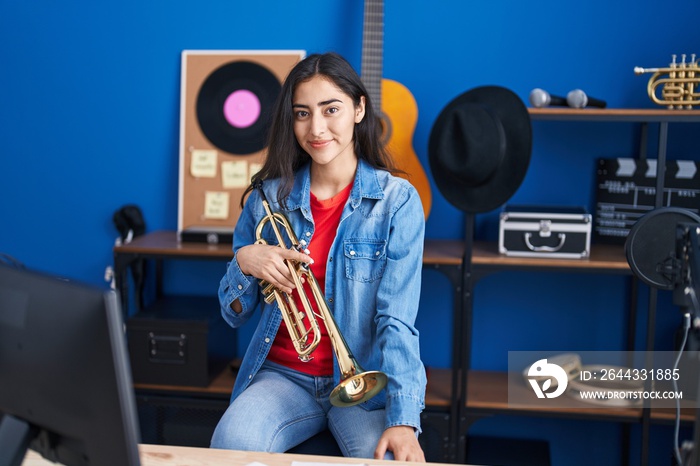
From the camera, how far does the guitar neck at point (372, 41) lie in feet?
9.50

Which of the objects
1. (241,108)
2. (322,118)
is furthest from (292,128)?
Result: (241,108)

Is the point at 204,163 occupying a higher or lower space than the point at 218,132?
lower

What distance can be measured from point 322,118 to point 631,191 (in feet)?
4.85

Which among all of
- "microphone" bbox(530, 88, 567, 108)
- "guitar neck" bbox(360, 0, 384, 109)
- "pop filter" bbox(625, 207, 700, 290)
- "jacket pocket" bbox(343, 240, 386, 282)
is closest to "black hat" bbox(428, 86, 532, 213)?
"microphone" bbox(530, 88, 567, 108)

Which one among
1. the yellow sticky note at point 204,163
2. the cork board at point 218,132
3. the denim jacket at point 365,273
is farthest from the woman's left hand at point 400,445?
the yellow sticky note at point 204,163

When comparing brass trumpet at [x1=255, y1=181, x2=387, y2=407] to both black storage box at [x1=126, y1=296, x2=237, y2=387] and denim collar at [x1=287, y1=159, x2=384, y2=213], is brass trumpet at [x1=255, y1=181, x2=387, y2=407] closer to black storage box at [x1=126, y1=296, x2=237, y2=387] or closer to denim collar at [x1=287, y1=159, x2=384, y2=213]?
denim collar at [x1=287, y1=159, x2=384, y2=213]

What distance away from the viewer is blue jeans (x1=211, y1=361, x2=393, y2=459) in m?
1.81

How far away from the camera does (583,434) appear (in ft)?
10.4

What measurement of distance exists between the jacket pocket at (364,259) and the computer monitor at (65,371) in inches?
42.4

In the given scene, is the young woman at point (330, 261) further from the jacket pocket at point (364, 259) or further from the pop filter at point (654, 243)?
the pop filter at point (654, 243)

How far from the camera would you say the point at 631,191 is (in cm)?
293

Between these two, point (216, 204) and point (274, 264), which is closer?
point (274, 264)

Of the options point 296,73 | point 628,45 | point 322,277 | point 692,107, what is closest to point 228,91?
point 296,73

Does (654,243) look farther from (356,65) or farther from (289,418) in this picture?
(356,65)
